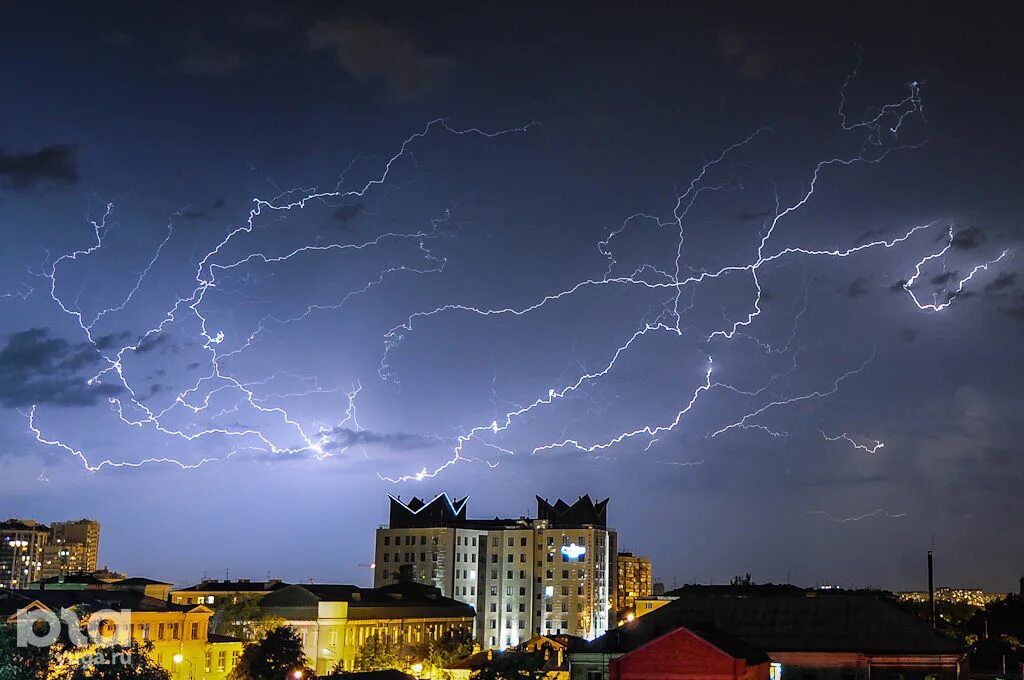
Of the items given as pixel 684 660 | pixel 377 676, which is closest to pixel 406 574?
pixel 377 676

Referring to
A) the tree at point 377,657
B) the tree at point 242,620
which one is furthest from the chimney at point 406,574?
the tree at point 242,620

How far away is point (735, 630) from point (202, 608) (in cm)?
2628

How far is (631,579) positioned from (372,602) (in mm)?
55176

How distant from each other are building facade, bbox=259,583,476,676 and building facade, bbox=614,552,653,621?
30.5 metres

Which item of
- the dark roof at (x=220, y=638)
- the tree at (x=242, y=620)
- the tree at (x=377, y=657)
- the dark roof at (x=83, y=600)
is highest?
the dark roof at (x=83, y=600)

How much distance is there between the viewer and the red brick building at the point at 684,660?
138 feet

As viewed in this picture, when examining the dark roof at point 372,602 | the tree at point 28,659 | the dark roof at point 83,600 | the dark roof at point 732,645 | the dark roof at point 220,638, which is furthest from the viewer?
the dark roof at point 372,602

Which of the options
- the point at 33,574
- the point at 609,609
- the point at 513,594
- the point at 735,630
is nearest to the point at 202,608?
the point at 735,630

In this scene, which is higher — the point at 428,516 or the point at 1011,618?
the point at 428,516

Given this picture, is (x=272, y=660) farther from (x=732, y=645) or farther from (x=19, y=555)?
(x=19, y=555)

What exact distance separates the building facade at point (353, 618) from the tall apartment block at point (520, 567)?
935 centimetres

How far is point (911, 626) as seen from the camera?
46938 millimetres

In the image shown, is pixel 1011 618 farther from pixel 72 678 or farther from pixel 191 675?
pixel 72 678

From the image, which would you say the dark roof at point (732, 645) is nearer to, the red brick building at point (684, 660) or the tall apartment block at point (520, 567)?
the red brick building at point (684, 660)
